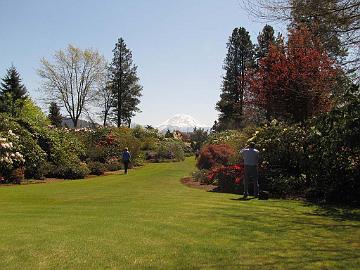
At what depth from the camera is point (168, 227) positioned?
26.1ft

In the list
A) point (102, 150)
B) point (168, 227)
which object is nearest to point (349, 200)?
point (168, 227)

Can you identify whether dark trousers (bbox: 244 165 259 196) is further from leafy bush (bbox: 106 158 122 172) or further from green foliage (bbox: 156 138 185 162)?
green foliage (bbox: 156 138 185 162)

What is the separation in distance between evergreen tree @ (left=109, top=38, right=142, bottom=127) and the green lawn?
172 ft

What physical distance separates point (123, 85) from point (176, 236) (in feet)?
189

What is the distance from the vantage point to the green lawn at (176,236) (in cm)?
591

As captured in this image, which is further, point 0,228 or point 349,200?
point 349,200

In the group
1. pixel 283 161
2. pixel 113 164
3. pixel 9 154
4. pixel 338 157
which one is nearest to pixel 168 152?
pixel 113 164

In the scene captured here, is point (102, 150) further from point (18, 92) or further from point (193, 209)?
point (18, 92)

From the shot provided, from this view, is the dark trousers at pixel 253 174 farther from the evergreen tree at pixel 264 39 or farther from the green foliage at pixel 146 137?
the evergreen tree at pixel 264 39

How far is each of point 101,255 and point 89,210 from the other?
4152 mm

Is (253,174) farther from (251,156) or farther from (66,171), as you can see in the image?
(66,171)

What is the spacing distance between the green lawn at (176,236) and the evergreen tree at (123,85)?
52533 mm

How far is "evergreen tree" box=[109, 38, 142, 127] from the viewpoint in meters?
63.4

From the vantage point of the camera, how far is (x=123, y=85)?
209ft
